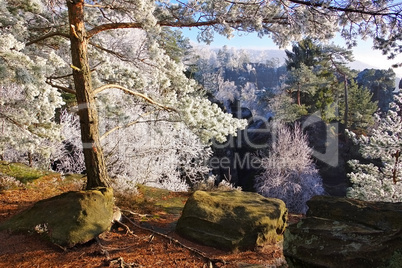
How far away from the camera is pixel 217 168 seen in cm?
2706

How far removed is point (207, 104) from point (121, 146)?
8.51 metres

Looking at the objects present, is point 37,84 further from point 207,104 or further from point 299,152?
point 299,152

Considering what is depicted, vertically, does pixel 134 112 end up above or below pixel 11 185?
above

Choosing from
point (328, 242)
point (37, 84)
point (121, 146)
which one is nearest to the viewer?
Result: point (328, 242)

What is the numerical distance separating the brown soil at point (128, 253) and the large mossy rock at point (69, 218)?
13 centimetres

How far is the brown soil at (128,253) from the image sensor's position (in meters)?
3.64

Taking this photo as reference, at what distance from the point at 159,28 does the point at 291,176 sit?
20.4m

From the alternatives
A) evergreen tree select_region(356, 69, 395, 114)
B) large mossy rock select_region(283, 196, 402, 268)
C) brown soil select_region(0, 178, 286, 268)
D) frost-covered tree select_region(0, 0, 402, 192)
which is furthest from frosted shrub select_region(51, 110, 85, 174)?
Answer: evergreen tree select_region(356, 69, 395, 114)

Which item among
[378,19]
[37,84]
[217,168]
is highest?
[378,19]

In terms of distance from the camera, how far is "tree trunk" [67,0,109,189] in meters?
4.82

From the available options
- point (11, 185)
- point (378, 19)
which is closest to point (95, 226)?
point (11, 185)

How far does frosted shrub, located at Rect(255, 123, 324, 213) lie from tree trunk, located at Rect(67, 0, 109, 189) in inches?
742

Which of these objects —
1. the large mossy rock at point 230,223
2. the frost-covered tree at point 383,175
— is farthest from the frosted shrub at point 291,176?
the large mossy rock at point 230,223

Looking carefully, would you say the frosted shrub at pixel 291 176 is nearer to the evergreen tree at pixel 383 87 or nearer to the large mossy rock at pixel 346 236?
the large mossy rock at pixel 346 236
